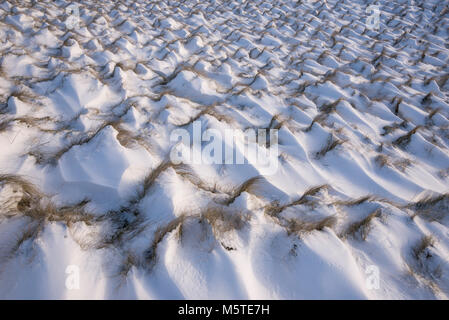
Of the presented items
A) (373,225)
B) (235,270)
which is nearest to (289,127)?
(373,225)

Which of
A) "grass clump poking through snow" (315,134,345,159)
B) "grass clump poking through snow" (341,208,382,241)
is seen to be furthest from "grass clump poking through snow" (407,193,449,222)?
"grass clump poking through snow" (315,134,345,159)

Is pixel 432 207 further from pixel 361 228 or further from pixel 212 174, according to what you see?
pixel 212 174

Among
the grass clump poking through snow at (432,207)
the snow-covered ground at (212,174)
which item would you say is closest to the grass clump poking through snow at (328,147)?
the snow-covered ground at (212,174)

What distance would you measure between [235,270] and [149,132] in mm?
1164

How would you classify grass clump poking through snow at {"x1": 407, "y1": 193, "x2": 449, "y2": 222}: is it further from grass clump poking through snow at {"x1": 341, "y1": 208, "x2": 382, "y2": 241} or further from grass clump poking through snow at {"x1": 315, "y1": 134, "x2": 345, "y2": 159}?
grass clump poking through snow at {"x1": 315, "y1": 134, "x2": 345, "y2": 159}

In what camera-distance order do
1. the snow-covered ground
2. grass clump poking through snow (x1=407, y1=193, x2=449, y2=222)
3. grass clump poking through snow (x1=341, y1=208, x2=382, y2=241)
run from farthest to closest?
grass clump poking through snow (x1=407, y1=193, x2=449, y2=222), grass clump poking through snow (x1=341, y1=208, x2=382, y2=241), the snow-covered ground

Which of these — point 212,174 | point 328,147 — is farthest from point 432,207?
point 212,174

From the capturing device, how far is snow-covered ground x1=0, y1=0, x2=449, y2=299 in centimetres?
103

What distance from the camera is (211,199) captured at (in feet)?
4.42

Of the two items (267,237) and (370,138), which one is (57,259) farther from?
(370,138)

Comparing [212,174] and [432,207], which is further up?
[432,207]

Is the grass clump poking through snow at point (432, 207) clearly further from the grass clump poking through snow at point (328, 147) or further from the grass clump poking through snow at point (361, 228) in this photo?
the grass clump poking through snow at point (328, 147)

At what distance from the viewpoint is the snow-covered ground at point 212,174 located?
1.03m

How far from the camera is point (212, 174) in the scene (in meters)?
1.59
